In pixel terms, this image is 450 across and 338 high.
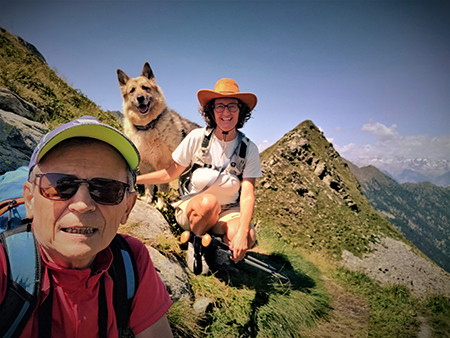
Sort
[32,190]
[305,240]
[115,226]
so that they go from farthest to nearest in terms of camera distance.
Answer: [305,240], [115,226], [32,190]

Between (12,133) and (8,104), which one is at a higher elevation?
(8,104)

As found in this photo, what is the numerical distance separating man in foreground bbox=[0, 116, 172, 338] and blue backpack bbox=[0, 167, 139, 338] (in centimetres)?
1

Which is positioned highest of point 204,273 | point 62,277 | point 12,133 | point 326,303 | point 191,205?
point 12,133

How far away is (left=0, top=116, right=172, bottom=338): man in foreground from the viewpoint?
115 centimetres

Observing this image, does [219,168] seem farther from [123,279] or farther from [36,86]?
[36,86]

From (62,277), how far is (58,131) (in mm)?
776

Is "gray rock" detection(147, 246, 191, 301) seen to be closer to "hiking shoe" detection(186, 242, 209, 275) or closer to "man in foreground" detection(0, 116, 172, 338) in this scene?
"hiking shoe" detection(186, 242, 209, 275)

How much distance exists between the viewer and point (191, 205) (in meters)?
3.38

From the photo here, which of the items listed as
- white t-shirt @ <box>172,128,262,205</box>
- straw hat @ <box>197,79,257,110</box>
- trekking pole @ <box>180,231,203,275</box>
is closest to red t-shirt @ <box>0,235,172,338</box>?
trekking pole @ <box>180,231,203,275</box>

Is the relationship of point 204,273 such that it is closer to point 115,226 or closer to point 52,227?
point 115,226

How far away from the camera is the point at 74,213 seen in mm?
→ 1172

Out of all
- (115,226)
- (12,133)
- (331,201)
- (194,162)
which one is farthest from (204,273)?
(331,201)

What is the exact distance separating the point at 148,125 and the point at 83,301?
3.97 m

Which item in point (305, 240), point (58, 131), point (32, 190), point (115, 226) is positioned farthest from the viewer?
point (305, 240)
